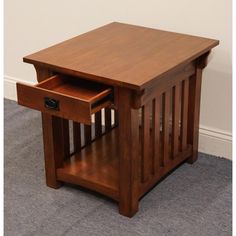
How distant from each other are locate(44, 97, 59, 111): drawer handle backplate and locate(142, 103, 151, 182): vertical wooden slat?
28 cm

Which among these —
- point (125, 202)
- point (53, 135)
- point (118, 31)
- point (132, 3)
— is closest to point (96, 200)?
point (125, 202)

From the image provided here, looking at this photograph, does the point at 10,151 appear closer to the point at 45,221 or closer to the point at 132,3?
the point at 45,221

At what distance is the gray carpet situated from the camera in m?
1.92

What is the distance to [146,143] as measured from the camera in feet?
6.42

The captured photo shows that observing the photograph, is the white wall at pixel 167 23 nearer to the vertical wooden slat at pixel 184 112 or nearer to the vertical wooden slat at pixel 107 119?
the vertical wooden slat at pixel 184 112

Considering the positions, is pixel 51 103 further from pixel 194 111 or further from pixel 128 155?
pixel 194 111

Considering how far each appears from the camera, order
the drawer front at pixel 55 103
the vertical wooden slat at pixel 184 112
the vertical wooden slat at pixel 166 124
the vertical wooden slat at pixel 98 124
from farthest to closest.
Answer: the vertical wooden slat at pixel 98 124, the vertical wooden slat at pixel 184 112, the vertical wooden slat at pixel 166 124, the drawer front at pixel 55 103

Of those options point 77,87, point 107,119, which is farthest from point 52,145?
point 107,119

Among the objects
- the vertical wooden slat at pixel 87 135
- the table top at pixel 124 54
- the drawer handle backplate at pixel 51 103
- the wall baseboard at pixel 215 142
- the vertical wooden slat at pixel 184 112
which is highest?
the table top at pixel 124 54

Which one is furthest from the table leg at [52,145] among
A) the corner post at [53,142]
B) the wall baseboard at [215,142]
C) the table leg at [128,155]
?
the wall baseboard at [215,142]

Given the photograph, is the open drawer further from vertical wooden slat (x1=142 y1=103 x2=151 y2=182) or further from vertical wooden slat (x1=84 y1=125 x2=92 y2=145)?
vertical wooden slat (x1=84 y1=125 x2=92 y2=145)

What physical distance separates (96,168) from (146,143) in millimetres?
255

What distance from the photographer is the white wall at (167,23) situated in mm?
2191

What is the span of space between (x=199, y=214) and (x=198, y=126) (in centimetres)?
42
